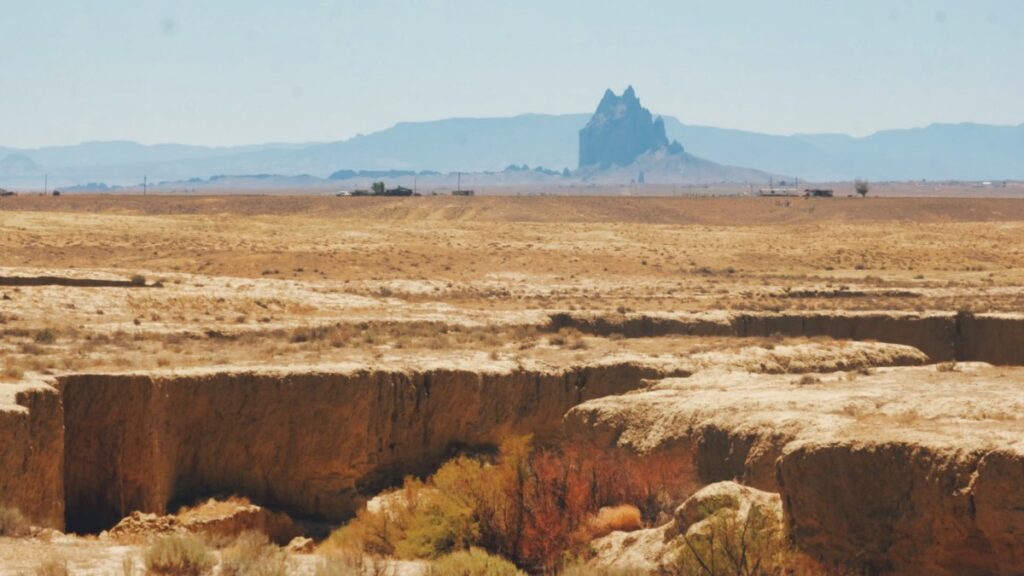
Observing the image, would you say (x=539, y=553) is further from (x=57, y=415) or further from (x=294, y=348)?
(x=294, y=348)

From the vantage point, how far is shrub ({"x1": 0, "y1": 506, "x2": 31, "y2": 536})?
16839mm

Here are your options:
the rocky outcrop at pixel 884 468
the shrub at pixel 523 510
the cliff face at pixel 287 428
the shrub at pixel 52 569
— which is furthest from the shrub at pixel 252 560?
the cliff face at pixel 287 428

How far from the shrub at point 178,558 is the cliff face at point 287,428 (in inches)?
332

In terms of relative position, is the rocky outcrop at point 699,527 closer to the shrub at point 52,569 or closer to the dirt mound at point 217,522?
the shrub at point 52,569

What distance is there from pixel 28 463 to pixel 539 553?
22.8 ft

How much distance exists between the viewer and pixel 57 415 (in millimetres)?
22578

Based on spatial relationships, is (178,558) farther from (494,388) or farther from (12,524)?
(494,388)

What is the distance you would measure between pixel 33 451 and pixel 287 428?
5526 mm

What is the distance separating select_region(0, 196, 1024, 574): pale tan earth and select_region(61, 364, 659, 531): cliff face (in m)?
0.04

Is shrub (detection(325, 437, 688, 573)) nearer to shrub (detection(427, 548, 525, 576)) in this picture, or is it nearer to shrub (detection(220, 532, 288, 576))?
shrub (detection(427, 548, 525, 576))

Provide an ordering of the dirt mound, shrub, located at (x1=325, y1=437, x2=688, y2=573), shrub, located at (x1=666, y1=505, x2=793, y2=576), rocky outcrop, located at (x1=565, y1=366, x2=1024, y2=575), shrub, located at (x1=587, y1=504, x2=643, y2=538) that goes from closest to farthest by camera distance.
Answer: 1. rocky outcrop, located at (x1=565, y1=366, x2=1024, y2=575)
2. shrub, located at (x1=666, y1=505, x2=793, y2=576)
3. shrub, located at (x1=325, y1=437, x2=688, y2=573)
4. shrub, located at (x1=587, y1=504, x2=643, y2=538)
5. the dirt mound

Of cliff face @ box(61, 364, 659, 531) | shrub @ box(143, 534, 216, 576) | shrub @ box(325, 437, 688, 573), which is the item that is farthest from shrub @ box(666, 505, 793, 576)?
cliff face @ box(61, 364, 659, 531)

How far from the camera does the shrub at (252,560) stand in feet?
47.1

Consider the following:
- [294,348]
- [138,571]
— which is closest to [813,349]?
[294,348]
